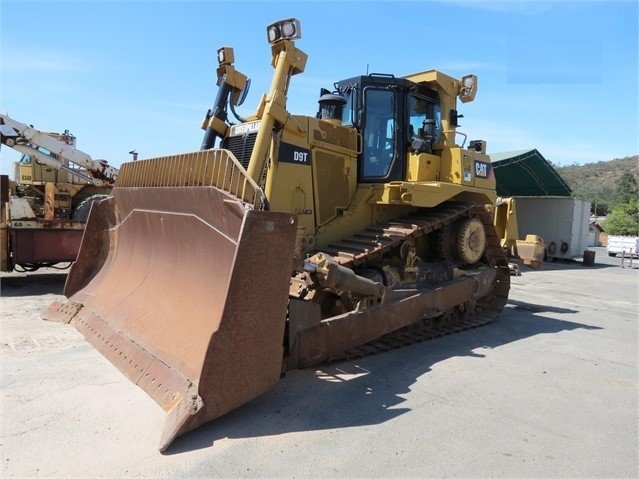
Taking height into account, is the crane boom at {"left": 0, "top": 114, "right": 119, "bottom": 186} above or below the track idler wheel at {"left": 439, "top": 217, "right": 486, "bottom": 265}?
above

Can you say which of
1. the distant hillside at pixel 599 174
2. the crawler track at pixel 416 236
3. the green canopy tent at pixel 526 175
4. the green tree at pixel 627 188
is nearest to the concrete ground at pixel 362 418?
the crawler track at pixel 416 236

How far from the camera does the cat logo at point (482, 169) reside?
692 cm

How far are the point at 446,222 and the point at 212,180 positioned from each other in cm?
353

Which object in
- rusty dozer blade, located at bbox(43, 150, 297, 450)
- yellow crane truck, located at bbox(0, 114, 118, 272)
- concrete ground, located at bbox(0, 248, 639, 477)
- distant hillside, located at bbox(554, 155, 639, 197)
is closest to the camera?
concrete ground, located at bbox(0, 248, 639, 477)

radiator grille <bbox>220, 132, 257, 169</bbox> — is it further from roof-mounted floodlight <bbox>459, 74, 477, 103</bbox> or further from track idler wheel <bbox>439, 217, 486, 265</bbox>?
roof-mounted floodlight <bbox>459, 74, 477, 103</bbox>

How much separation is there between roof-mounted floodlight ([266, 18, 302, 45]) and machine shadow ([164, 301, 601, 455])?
351cm

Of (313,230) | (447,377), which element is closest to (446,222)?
(313,230)

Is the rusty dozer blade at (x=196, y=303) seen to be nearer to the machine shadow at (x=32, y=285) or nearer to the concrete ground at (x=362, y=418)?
the concrete ground at (x=362, y=418)

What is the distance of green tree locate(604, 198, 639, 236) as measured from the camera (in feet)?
124

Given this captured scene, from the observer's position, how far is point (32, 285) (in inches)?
364

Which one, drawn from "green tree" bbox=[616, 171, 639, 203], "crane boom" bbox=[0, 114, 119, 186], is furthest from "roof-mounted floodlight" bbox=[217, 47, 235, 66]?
"green tree" bbox=[616, 171, 639, 203]

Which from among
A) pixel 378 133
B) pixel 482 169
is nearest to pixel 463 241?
pixel 482 169

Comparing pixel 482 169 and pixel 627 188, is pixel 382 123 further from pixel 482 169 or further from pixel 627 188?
pixel 627 188

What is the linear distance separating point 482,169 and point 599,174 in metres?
82.3
